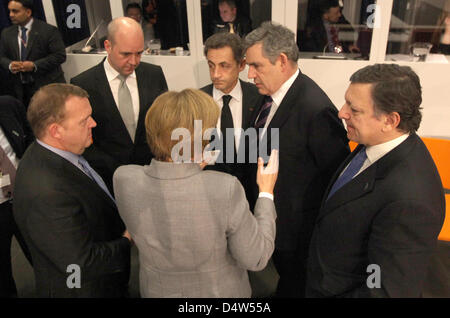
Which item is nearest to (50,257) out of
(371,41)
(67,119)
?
(67,119)

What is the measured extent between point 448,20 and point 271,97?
2.66 m

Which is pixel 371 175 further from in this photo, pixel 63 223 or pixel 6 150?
pixel 6 150

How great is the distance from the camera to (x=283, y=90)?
2137 mm

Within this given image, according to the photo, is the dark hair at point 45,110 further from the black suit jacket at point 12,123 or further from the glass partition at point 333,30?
the glass partition at point 333,30

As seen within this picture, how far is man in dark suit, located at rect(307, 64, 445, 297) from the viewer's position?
1.32 m

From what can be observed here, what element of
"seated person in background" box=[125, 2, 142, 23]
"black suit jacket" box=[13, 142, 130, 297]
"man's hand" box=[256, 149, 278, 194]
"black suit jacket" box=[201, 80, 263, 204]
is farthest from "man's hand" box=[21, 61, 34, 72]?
"man's hand" box=[256, 149, 278, 194]

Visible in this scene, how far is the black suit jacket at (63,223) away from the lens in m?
1.51

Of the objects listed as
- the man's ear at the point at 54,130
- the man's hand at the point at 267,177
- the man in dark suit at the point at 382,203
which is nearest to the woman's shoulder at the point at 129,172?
the man's ear at the point at 54,130

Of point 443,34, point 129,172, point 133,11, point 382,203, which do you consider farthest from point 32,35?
point 443,34

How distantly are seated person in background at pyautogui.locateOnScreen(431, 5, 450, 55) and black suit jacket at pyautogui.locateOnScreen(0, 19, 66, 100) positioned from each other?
376cm

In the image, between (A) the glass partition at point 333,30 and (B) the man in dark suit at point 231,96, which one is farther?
(A) the glass partition at point 333,30

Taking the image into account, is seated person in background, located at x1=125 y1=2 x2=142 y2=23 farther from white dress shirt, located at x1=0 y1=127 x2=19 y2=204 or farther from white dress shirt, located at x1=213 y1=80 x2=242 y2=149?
white dress shirt, located at x1=0 y1=127 x2=19 y2=204

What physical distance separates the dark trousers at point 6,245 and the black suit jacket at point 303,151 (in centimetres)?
160
